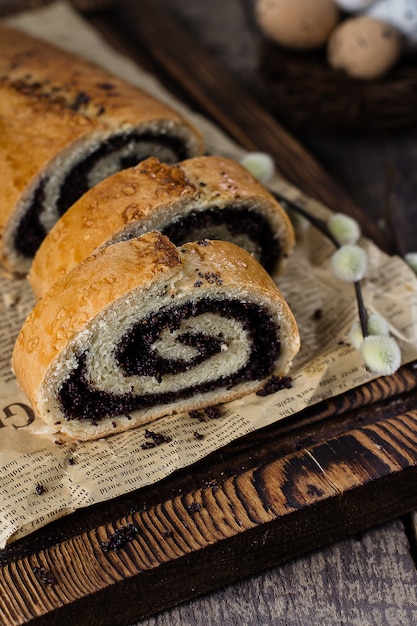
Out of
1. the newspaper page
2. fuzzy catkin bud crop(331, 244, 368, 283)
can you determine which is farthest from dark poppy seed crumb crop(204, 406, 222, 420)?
fuzzy catkin bud crop(331, 244, 368, 283)

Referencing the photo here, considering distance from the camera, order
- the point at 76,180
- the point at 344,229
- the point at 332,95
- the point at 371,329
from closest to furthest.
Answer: the point at 371,329 → the point at 76,180 → the point at 344,229 → the point at 332,95

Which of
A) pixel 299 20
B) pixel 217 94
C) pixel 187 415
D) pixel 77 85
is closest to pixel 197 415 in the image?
pixel 187 415

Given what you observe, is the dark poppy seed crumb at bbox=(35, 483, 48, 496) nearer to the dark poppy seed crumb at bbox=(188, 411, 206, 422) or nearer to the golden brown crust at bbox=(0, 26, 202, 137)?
the dark poppy seed crumb at bbox=(188, 411, 206, 422)

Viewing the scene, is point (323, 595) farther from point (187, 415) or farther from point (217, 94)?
point (217, 94)

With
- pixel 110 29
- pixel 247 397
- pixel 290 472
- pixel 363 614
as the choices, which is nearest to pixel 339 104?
pixel 110 29

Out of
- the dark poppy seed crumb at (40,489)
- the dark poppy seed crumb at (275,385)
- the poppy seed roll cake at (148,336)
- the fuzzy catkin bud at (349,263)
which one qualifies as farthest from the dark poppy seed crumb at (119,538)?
the fuzzy catkin bud at (349,263)

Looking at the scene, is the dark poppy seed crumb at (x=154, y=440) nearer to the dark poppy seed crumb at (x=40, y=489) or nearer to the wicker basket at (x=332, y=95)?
the dark poppy seed crumb at (x=40, y=489)
